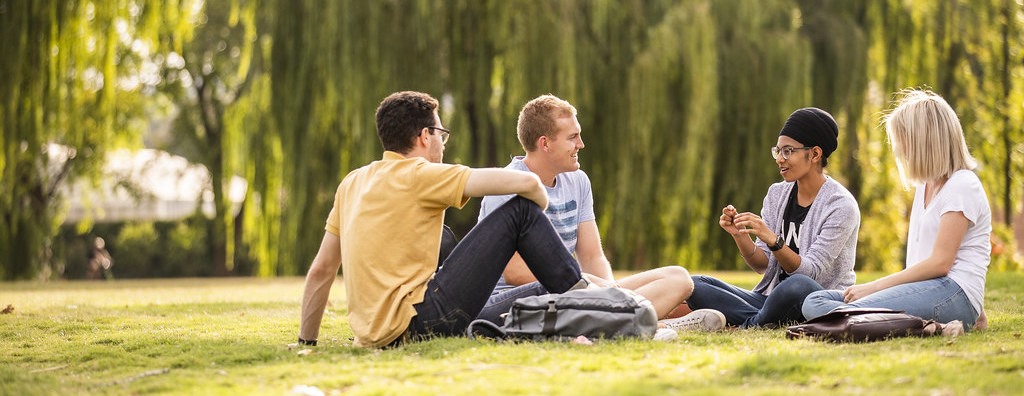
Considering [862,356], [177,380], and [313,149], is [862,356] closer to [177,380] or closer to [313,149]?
[177,380]

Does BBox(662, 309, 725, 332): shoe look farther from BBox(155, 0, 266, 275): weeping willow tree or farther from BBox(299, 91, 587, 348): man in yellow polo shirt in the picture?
BBox(155, 0, 266, 275): weeping willow tree

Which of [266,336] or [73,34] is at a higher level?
[73,34]

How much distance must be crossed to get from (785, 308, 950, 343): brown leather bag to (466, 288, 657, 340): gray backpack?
2.55 ft

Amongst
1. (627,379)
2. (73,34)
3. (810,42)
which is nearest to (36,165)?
(73,34)

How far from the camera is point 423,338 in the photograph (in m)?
4.57

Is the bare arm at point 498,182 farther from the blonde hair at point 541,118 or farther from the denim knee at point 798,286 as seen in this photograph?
the denim knee at point 798,286

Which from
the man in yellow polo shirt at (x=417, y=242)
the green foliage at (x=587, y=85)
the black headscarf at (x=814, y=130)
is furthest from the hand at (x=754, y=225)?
the green foliage at (x=587, y=85)

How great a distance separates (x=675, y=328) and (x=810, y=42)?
9844 millimetres

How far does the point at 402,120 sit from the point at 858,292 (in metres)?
2.25

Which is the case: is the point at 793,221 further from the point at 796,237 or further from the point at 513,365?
the point at 513,365

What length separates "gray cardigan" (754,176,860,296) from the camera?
17.2 feet

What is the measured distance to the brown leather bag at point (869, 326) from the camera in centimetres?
440

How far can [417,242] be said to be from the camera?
14.6ft

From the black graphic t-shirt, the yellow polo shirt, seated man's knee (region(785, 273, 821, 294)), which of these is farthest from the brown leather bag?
the yellow polo shirt
